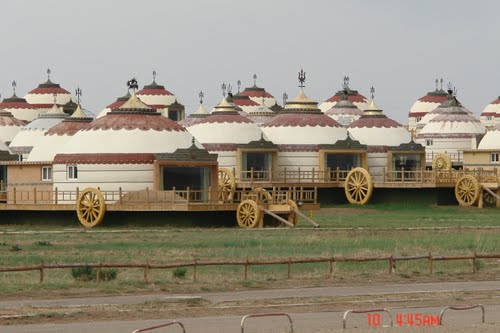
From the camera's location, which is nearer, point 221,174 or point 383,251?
point 383,251

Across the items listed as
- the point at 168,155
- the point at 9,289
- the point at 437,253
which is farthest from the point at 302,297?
the point at 168,155

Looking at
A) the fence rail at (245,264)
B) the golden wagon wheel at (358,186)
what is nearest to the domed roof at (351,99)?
the golden wagon wheel at (358,186)

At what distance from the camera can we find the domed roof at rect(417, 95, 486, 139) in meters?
119

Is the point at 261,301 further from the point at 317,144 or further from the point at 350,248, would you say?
the point at 317,144

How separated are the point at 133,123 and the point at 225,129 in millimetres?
19094

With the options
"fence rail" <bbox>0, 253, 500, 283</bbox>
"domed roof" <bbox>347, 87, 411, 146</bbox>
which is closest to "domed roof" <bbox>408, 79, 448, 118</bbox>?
"domed roof" <bbox>347, 87, 411, 146</bbox>

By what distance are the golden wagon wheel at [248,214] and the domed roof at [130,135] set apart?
5.78 metres

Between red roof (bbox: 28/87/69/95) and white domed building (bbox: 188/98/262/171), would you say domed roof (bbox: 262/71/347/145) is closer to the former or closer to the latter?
white domed building (bbox: 188/98/262/171)

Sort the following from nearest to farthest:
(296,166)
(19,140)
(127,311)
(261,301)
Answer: (127,311), (261,301), (296,166), (19,140)

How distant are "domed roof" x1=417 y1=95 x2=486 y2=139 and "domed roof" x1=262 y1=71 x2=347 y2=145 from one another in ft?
82.6

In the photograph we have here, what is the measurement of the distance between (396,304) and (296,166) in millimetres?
53473

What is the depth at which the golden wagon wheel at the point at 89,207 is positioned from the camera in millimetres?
69875

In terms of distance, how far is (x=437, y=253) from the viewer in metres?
54.2

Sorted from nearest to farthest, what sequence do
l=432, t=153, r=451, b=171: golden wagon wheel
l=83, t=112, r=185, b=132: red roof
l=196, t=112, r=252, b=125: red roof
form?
l=83, t=112, r=185, b=132: red roof < l=196, t=112, r=252, b=125: red roof < l=432, t=153, r=451, b=171: golden wagon wheel
